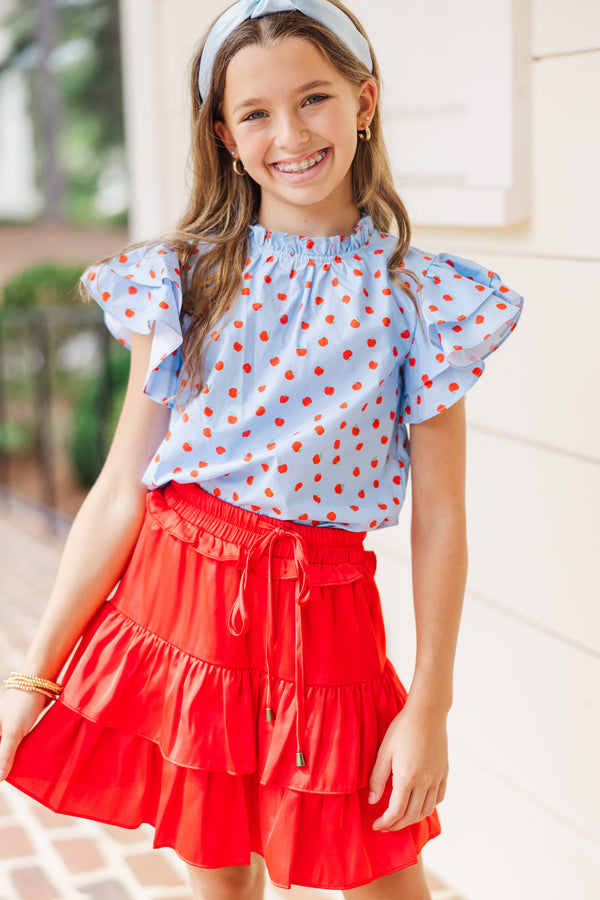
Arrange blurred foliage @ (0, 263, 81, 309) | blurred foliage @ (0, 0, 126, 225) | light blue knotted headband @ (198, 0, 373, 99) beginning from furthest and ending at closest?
blurred foliage @ (0, 0, 126, 225) → blurred foliage @ (0, 263, 81, 309) → light blue knotted headband @ (198, 0, 373, 99)

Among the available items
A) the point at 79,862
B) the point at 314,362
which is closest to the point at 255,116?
the point at 314,362

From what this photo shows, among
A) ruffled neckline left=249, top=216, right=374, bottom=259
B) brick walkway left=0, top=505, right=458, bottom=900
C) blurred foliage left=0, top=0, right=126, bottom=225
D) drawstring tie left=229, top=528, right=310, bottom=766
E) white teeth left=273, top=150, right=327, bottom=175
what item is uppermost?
blurred foliage left=0, top=0, right=126, bottom=225

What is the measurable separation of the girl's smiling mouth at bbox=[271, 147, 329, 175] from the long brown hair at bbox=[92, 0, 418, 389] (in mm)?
102

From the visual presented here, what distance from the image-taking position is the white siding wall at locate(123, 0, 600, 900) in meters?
1.62

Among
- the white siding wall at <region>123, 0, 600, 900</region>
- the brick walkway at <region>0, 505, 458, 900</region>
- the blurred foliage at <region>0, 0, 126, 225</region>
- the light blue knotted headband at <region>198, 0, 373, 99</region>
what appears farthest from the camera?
the blurred foliage at <region>0, 0, 126, 225</region>

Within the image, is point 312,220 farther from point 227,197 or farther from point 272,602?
point 272,602

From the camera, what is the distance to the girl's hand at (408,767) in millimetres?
1191

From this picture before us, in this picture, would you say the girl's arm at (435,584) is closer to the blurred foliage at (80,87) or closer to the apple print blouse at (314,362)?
the apple print blouse at (314,362)

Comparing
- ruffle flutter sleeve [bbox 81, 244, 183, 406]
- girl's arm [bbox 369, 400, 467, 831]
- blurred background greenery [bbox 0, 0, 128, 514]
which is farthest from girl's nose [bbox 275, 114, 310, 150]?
blurred background greenery [bbox 0, 0, 128, 514]

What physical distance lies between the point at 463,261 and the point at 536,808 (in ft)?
3.66

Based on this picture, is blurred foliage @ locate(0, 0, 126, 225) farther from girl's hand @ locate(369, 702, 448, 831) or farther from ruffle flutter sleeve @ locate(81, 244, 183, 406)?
girl's hand @ locate(369, 702, 448, 831)

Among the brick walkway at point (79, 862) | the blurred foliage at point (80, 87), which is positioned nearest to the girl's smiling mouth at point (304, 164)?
the brick walkway at point (79, 862)

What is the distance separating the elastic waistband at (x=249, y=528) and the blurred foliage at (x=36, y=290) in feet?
23.9

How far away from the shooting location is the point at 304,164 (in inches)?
47.4
